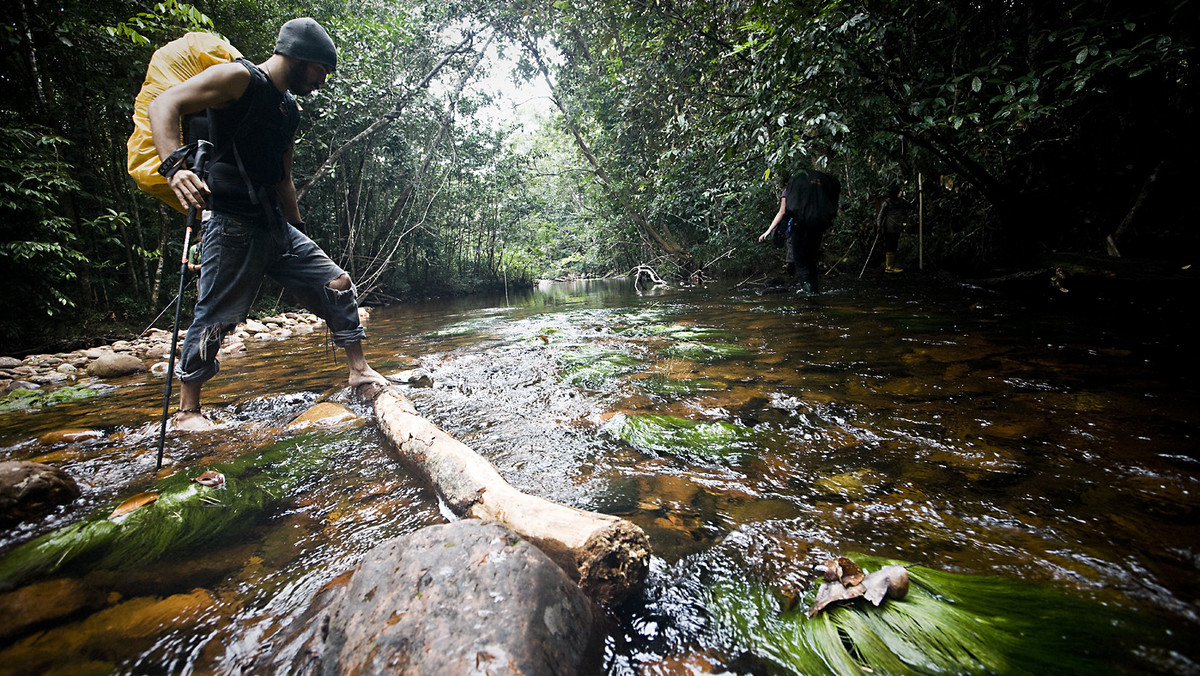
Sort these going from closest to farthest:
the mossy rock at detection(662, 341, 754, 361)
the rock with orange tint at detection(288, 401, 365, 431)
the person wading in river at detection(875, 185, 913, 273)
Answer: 1. the rock with orange tint at detection(288, 401, 365, 431)
2. the mossy rock at detection(662, 341, 754, 361)
3. the person wading in river at detection(875, 185, 913, 273)

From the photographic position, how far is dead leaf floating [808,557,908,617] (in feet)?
3.08

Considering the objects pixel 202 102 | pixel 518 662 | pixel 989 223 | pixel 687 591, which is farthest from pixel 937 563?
pixel 989 223

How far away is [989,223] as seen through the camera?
625cm

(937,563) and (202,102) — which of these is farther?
(202,102)

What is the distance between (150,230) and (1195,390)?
13.0m

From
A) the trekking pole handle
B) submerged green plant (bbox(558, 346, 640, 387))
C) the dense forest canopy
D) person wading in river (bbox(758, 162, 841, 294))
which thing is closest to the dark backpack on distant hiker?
person wading in river (bbox(758, 162, 841, 294))

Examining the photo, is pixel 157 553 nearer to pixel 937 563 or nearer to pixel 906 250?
pixel 937 563

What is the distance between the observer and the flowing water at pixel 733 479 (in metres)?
0.94

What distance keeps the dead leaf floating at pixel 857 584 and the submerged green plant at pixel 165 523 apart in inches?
70.2

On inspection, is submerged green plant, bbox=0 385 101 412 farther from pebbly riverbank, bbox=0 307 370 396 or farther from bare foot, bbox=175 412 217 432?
bare foot, bbox=175 412 217 432

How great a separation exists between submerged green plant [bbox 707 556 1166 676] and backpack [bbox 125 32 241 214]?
280 cm

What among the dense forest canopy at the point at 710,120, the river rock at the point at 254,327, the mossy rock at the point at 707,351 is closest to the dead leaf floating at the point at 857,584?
the mossy rock at the point at 707,351

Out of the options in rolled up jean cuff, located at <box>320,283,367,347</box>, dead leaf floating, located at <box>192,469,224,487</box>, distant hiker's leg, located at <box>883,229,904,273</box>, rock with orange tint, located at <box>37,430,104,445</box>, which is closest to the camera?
dead leaf floating, located at <box>192,469,224,487</box>

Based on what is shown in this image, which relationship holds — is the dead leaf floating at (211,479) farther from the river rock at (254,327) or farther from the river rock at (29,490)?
the river rock at (254,327)
